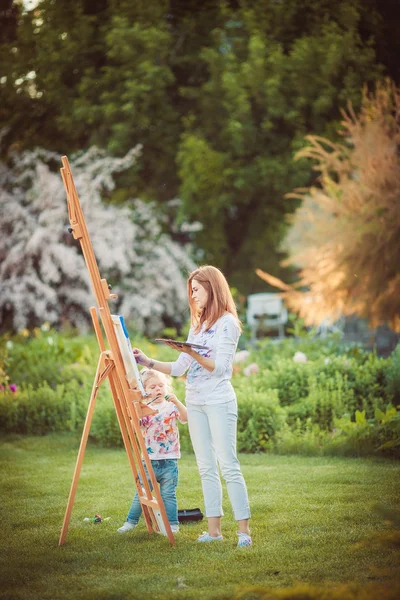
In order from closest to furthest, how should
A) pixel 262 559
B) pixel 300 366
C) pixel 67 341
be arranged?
1. pixel 262 559
2. pixel 300 366
3. pixel 67 341

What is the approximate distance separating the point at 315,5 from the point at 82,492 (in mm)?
13269

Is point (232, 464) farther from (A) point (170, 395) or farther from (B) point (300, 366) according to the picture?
(B) point (300, 366)

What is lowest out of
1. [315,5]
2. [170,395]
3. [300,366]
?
[300,366]

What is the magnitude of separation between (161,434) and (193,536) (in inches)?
22.7

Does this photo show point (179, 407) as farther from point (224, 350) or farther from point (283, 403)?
point (283, 403)

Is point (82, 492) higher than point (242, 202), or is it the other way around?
point (242, 202)

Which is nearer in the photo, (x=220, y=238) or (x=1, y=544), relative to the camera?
(x=1, y=544)

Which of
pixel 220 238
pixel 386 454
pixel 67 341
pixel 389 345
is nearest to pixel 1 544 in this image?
pixel 386 454

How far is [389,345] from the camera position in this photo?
1130cm

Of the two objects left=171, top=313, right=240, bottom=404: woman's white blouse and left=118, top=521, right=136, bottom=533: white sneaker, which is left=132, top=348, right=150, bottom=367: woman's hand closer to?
left=171, top=313, right=240, bottom=404: woman's white blouse

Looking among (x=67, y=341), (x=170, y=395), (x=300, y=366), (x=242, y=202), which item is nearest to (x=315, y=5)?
(x=242, y=202)

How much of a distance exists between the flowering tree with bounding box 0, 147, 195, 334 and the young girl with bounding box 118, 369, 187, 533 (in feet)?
30.3

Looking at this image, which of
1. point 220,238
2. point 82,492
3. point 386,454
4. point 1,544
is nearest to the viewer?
point 1,544

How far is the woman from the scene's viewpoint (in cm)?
412
